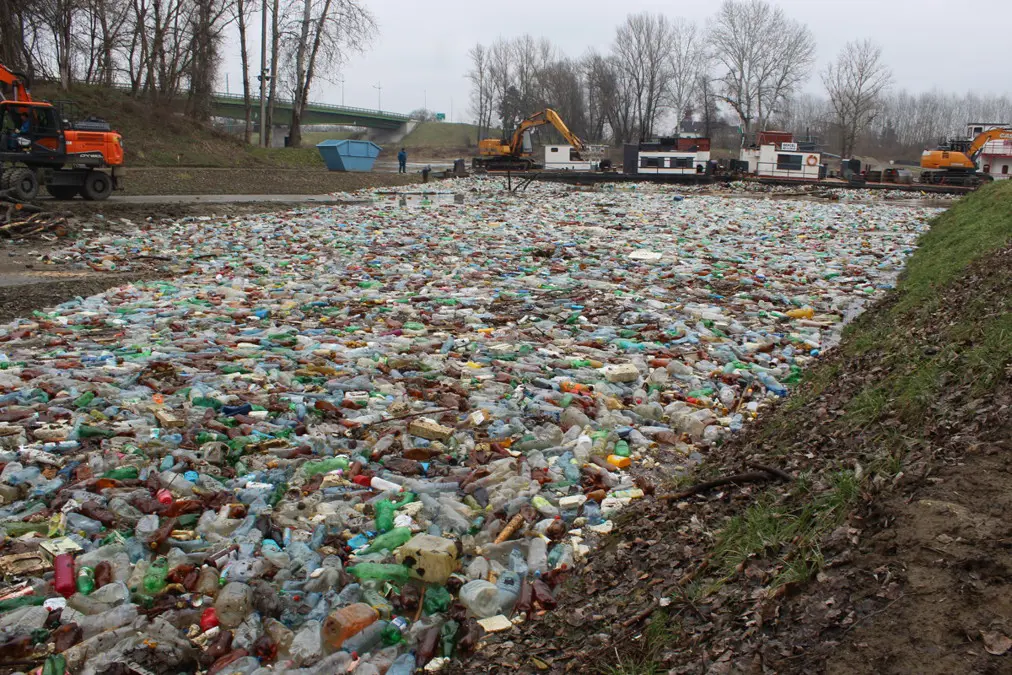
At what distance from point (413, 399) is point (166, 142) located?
31312 mm

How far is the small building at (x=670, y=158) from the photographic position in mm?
35250

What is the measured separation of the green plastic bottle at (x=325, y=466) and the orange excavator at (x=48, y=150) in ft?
44.0

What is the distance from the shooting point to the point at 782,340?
736 cm

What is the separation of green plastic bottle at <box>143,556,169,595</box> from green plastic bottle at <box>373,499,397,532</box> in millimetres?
928

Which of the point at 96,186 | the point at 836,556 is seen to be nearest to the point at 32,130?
the point at 96,186

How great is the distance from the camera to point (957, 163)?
104 feet

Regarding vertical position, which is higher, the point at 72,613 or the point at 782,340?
the point at 782,340

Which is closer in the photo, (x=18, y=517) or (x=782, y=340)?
(x=18, y=517)

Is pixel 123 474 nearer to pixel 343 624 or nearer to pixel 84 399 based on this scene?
pixel 84 399

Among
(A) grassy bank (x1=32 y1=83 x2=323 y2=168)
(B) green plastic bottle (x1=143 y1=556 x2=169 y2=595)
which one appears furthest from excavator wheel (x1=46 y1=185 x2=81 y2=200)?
(B) green plastic bottle (x1=143 y1=556 x2=169 y2=595)

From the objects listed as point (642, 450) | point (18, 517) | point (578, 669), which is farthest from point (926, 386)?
point (18, 517)

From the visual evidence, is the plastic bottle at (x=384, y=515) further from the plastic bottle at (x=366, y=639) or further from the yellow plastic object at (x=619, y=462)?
the yellow plastic object at (x=619, y=462)

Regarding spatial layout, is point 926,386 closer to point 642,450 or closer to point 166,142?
point 642,450

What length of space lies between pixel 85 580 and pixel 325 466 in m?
1.34
